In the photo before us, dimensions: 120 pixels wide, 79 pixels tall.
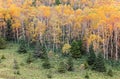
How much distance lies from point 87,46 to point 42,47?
10.0 metres

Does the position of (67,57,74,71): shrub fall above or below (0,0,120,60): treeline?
below

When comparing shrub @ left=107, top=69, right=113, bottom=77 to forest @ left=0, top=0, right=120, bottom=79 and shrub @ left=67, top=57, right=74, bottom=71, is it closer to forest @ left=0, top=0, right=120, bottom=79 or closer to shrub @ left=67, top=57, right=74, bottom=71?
forest @ left=0, top=0, right=120, bottom=79

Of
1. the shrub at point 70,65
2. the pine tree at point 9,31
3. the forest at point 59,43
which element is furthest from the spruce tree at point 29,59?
the pine tree at point 9,31

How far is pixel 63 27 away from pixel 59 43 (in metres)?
4.67

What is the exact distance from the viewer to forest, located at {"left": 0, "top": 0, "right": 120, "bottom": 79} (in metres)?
65.5

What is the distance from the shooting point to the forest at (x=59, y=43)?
65.5 meters

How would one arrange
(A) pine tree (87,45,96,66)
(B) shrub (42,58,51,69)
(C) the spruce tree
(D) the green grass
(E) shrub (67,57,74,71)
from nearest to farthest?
(D) the green grass, (E) shrub (67,57,74,71), (B) shrub (42,58,51,69), (A) pine tree (87,45,96,66), (C) the spruce tree

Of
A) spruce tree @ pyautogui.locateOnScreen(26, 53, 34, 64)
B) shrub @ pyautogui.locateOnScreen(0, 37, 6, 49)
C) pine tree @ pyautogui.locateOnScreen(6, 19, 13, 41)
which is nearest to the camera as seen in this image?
spruce tree @ pyautogui.locateOnScreen(26, 53, 34, 64)

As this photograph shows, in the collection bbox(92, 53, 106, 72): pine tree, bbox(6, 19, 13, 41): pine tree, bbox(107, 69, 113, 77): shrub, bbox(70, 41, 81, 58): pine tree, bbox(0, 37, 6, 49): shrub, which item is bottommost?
bbox(107, 69, 113, 77): shrub

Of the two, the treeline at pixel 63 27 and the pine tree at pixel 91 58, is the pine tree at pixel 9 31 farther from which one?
the pine tree at pixel 91 58

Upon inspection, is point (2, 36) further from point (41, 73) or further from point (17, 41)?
point (41, 73)

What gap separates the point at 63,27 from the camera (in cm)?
8175

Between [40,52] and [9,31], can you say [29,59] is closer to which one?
[40,52]

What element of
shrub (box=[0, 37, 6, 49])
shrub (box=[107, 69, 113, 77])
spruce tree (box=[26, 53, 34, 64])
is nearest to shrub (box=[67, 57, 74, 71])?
shrub (box=[107, 69, 113, 77])
